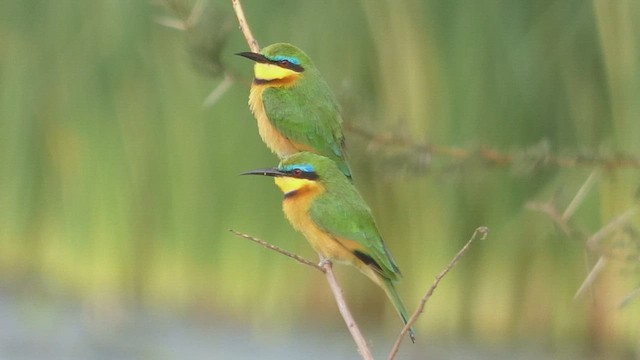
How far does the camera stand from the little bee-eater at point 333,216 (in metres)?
0.71

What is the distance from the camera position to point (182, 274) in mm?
2969

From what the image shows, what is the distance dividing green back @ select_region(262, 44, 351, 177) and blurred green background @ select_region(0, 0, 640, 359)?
1087 mm

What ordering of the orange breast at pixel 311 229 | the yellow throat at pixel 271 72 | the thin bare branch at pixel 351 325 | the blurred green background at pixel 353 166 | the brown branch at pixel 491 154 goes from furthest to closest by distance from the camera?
the blurred green background at pixel 353 166
the brown branch at pixel 491 154
the yellow throat at pixel 271 72
the orange breast at pixel 311 229
the thin bare branch at pixel 351 325

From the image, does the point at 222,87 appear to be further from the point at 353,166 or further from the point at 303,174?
the point at 353,166

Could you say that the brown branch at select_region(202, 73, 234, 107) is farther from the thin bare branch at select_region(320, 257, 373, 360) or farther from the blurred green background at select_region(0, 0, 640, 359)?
the blurred green background at select_region(0, 0, 640, 359)

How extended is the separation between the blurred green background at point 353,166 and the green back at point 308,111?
109 centimetres

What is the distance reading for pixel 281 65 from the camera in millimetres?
955

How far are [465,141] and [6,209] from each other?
58.6 inches

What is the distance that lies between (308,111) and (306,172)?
174 millimetres

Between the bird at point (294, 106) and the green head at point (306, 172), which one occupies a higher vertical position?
the bird at point (294, 106)

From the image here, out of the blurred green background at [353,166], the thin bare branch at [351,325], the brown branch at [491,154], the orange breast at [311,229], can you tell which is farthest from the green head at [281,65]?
the blurred green background at [353,166]

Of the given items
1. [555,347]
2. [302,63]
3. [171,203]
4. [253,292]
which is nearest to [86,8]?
[171,203]

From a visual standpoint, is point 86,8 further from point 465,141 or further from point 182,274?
point 465,141

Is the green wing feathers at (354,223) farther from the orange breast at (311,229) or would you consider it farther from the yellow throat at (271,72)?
the yellow throat at (271,72)
